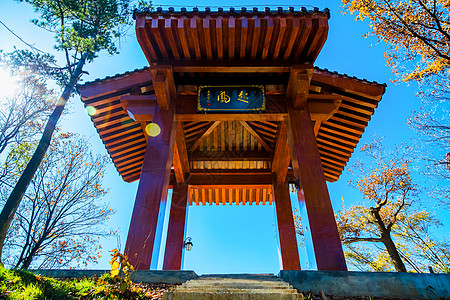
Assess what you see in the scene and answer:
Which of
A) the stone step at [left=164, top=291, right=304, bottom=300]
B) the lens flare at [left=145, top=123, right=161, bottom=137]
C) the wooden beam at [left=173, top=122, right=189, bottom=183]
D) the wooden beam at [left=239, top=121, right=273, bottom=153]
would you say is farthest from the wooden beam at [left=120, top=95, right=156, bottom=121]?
the stone step at [left=164, top=291, right=304, bottom=300]

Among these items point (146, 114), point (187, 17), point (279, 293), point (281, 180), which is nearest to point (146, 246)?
point (279, 293)

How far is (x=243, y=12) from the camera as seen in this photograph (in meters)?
5.02

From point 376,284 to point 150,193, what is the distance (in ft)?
11.8

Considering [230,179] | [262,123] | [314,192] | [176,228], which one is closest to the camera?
[314,192]

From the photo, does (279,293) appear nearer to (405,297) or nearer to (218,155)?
(405,297)

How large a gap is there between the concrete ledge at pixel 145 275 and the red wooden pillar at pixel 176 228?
381cm

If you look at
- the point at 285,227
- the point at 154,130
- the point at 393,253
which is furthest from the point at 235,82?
the point at 393,253

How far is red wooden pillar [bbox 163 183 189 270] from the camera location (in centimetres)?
712

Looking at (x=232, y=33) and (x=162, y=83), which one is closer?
(x=232, y=33)

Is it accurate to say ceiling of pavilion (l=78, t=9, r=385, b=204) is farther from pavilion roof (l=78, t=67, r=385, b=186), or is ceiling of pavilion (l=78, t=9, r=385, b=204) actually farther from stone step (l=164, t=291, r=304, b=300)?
stone step (l=164, t=291, r=304, b=300)

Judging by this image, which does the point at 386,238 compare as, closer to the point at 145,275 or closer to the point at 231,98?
the point at 231,98

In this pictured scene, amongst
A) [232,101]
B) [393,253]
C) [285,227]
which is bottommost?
[393,253]

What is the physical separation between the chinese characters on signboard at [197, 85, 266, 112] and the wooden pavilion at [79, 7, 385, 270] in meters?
0.04

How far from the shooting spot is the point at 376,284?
3.15 m
